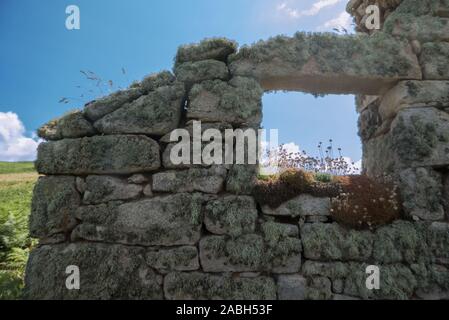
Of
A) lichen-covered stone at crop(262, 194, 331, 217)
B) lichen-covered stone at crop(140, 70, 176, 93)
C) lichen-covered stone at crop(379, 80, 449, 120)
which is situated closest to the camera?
lichen-covered stone at crop(262, 194, 331, 217)

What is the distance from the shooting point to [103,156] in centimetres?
367

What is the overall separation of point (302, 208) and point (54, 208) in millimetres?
2894

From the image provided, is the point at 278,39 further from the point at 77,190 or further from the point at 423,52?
the point at 77,190

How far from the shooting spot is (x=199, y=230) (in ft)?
11.4

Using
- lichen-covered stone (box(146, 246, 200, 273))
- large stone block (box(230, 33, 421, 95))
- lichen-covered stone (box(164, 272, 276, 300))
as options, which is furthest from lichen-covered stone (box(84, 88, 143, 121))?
lichen-covered stone (box(164, 272, 276, 300))

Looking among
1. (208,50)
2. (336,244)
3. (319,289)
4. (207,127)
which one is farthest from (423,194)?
(208,50)

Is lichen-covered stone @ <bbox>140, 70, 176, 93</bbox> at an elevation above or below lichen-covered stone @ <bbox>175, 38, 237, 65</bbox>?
below

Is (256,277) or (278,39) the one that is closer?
(256,277)

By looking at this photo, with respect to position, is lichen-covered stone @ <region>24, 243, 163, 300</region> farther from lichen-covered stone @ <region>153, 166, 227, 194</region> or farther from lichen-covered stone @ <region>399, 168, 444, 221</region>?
lichen-covered stone @ <region>399, 168, 444, 221</region>

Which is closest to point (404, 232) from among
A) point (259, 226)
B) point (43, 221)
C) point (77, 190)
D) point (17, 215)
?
point (259, 226)

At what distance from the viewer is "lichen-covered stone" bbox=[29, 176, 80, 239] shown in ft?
11.9

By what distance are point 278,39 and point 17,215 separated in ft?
24.3

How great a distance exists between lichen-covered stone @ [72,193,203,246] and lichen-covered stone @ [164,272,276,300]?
0.39 m

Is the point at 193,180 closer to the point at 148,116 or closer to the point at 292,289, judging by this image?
the point at 148,116
